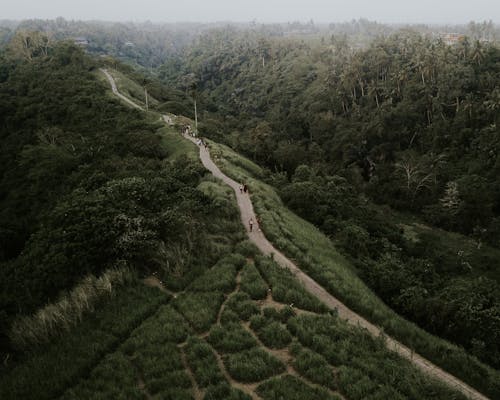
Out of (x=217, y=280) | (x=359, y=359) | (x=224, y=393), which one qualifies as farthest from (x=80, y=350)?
(x=359, y=359)

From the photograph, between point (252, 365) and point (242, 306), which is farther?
point (242, 306)

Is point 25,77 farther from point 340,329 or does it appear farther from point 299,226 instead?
point 340,329

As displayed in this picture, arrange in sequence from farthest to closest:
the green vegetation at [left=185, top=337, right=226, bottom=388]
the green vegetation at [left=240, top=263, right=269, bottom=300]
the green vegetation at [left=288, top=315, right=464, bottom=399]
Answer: the green vegetation at [left=240, top=263, right=269, bottom=300]
the green vegetation at [left=185, top=337, right=226, bottom=388]
the green vegetation at [left=288, top=315, right=464, bottom=399]

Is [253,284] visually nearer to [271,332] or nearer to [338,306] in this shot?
[271,332]

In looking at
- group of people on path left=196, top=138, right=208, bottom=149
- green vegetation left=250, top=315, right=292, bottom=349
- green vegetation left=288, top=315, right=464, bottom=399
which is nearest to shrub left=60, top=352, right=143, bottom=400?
green vegetation left=250, top=315, right=292, bottom=349

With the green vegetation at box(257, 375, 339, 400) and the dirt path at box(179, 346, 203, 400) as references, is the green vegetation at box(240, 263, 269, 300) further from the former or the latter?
the green vegetation at box(257, 375, 339, 400)

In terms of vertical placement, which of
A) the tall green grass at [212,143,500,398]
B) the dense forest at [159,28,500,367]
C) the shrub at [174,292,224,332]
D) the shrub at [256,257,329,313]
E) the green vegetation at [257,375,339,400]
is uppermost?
the green vegetation at [257,375,339,400]

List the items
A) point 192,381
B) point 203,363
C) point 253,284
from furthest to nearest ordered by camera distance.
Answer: point 253,284
point 203,363
point 192,381
